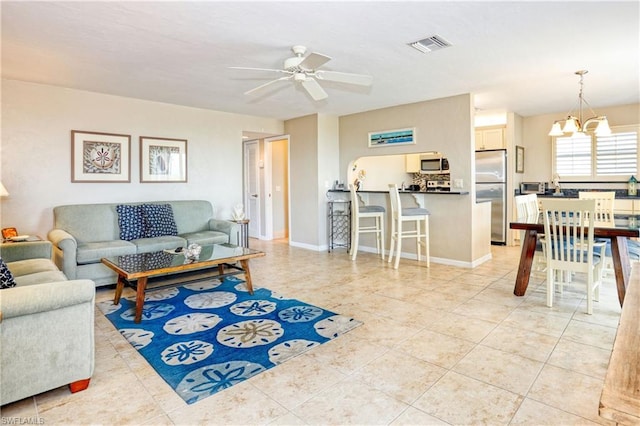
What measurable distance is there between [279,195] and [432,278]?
410cm

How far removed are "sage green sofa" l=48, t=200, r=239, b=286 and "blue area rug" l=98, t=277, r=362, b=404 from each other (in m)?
0.57

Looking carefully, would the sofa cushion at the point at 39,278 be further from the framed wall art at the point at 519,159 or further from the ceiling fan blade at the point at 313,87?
the framed wall art at the point at 519,159

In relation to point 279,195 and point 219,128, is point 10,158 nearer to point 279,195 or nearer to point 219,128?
point 219,128

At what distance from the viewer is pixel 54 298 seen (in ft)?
6.30

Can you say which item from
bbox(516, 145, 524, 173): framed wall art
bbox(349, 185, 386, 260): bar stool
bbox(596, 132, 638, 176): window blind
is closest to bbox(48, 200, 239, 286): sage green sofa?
bbox(349, 185, 386, 260): bar stool

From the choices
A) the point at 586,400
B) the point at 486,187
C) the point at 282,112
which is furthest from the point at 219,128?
the point at 586,400

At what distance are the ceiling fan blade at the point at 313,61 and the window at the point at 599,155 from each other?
16.0ft

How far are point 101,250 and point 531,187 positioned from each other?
23.2 ft

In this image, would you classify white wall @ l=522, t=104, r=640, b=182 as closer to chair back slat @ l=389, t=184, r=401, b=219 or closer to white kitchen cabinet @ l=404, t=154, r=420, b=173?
white kitchen cabinet @ l=404, t=154, r=420, b=173

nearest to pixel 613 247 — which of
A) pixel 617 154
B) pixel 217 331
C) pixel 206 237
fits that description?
pixel 217 331

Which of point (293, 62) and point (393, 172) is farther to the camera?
point (393, 172)

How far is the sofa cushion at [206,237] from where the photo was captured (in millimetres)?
4719

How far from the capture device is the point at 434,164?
747 centimetres

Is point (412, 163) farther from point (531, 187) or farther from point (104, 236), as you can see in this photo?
point (104, 236)
